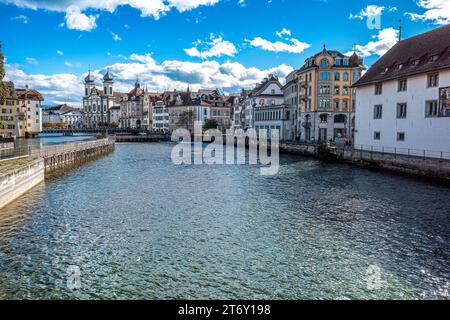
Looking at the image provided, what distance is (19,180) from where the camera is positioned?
Answer: 26016 mm

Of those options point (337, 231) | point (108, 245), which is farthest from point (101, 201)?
point (337, 231)

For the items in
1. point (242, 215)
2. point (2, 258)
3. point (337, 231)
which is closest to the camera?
point (2, 258)

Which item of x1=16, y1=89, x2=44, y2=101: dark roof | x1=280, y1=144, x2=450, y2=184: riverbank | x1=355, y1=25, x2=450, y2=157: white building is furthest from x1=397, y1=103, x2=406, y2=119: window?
x1=16, y1=89, x2=44, y2=101: dark roof

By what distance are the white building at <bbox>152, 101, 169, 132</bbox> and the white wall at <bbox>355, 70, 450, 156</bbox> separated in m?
103

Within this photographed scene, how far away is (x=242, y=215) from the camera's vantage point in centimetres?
2186

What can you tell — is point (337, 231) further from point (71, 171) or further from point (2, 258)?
point (71, 171)

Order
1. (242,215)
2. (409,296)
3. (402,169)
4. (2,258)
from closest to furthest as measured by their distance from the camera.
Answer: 1. (409,296)
2. (2,258)
3. (242,215)
4. (402,169)

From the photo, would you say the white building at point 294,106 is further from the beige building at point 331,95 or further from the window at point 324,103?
the window at point 324,103

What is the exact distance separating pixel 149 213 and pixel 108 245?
584 centimetres

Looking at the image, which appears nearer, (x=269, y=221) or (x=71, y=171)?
(x=269, y=221)

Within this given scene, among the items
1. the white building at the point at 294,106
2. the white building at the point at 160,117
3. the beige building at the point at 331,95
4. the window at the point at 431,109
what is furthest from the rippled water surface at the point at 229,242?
the white building at the point at 160,117

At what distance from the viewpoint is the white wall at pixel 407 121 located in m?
35.5

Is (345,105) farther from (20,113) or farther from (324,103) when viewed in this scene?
(20,113)

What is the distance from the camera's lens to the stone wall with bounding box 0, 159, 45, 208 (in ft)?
73.7
